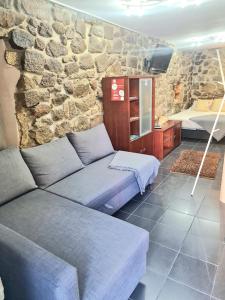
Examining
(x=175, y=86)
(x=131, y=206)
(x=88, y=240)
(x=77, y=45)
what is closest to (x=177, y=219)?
(x=131, y=206)

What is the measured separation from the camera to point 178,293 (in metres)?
1.57

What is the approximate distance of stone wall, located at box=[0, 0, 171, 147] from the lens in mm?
2191

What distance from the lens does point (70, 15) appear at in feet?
8.70

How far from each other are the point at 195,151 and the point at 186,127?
875 millimetres

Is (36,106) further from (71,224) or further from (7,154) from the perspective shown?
(71,224)

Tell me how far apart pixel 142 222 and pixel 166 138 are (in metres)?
2.34

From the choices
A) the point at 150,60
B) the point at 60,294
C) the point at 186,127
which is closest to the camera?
the point at 60,294

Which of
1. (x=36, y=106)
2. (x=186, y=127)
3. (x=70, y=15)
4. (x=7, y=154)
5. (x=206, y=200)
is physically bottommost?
(x=206, y=200)

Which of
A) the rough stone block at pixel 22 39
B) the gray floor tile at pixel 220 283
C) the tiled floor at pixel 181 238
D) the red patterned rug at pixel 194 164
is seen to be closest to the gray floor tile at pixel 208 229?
the tiled floor at pixel 181 238

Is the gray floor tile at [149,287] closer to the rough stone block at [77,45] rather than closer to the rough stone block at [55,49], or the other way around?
the rough stone block at [55,49]

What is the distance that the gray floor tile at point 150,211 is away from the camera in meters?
2.47

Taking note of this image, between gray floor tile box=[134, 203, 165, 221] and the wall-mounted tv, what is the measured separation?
2.66 m

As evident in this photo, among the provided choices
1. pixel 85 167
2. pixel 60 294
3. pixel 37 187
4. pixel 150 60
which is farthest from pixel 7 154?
pixel 150 60

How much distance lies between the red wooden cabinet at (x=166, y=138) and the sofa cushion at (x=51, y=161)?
190 cm
